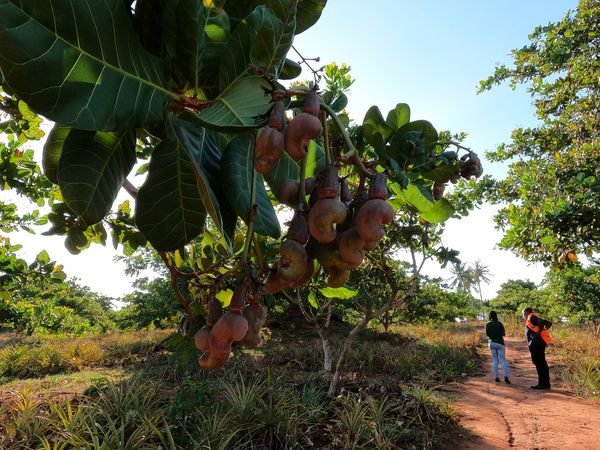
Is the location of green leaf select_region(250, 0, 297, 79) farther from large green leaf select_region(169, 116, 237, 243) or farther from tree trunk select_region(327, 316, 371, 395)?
tree trunk select_region(327, 316, 371, 395)

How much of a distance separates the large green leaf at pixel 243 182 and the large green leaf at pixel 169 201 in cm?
11

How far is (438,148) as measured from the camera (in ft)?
3.79

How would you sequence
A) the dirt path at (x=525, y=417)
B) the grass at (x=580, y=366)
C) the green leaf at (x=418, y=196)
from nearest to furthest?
the green leaf at (x=418, y=196), the dirt path at (x=525, y=417), the grass at (x=580, y=366)

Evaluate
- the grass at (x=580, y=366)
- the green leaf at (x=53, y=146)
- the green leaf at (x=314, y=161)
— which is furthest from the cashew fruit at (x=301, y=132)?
the grass at (x=580, y=366)

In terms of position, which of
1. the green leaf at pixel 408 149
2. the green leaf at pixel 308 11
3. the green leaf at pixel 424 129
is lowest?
the green leaf at pixel 408 149

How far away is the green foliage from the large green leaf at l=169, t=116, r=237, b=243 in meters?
5.00

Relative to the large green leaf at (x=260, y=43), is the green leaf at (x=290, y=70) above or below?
above

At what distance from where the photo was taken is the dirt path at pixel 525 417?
17.5ft

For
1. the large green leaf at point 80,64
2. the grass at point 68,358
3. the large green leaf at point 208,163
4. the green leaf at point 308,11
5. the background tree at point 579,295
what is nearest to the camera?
the large green leaf at point 80,64

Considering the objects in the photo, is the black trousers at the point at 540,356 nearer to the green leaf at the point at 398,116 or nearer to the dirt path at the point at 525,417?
the dirt path at the point at 525,417

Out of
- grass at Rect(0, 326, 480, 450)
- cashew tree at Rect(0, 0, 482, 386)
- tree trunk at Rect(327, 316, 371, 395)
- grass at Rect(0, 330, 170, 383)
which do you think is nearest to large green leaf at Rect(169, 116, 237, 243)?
cashew tree at Rect(0, 0, 482, 386)

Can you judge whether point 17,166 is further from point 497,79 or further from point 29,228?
point 497,79

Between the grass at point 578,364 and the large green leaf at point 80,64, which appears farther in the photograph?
the grass at point 578,364

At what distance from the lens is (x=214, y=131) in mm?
835
